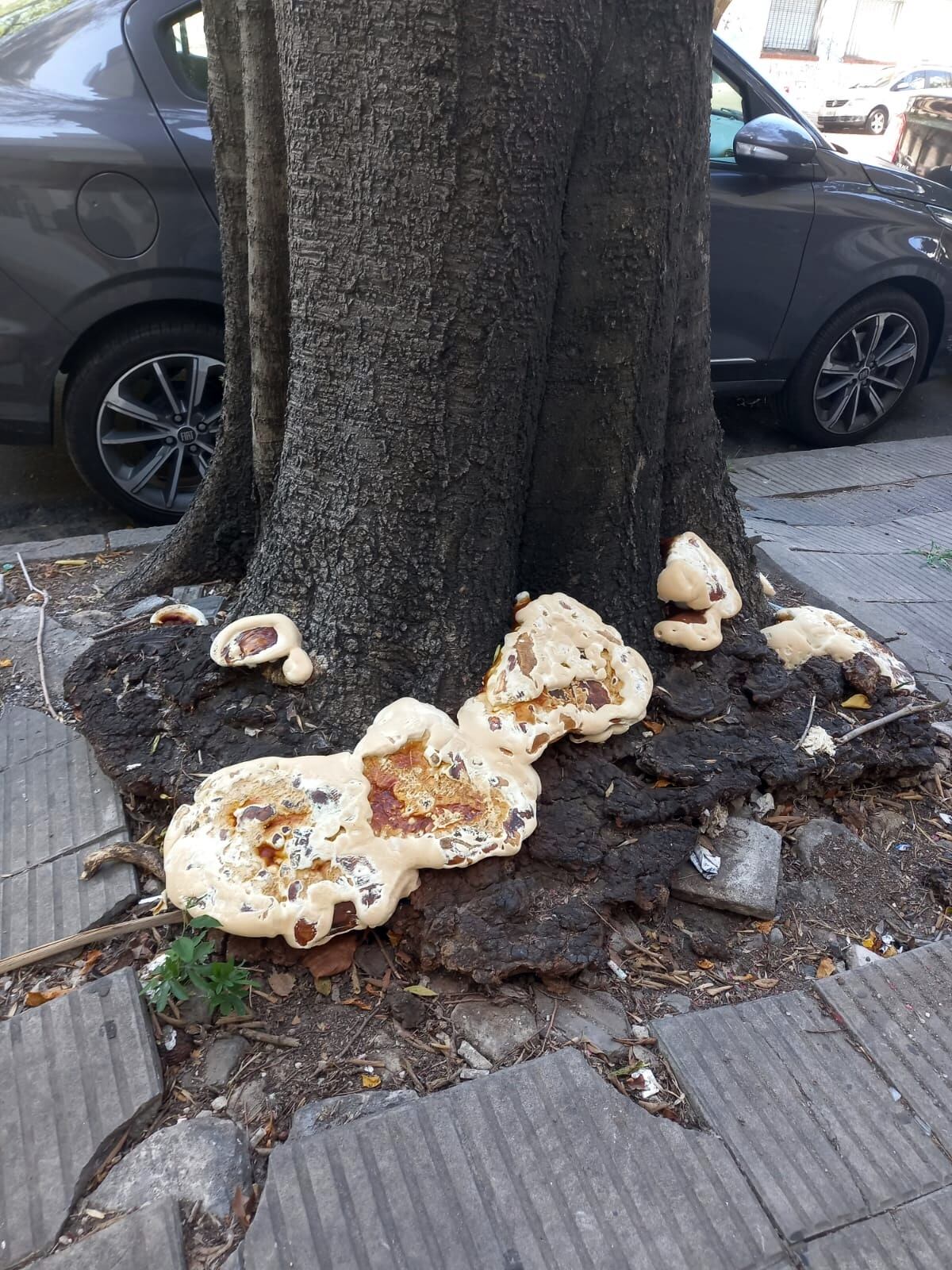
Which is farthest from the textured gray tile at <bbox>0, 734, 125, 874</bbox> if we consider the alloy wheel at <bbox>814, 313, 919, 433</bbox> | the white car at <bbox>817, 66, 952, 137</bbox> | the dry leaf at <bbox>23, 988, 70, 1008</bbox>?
the white car at <bbox>817, 66, 952, 137</bbox>

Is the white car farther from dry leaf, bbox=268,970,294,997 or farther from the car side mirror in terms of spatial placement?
dry leaf, bbox=268,970,294,997

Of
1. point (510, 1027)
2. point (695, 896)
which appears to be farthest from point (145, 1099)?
point (695, 896)

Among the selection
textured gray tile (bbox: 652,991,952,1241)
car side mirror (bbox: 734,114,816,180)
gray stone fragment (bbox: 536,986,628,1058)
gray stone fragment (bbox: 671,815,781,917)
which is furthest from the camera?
car side mirror (bbox: 734,114,816,180)

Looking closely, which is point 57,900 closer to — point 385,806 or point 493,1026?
point 385,806

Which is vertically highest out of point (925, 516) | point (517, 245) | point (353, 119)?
point (353, 119)

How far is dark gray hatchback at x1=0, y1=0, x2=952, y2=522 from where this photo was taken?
3.51 metres

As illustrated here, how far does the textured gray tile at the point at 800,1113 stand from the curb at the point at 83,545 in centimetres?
278

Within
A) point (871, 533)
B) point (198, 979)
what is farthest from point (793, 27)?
point (198, 979)

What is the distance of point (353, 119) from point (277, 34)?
0.96 ft

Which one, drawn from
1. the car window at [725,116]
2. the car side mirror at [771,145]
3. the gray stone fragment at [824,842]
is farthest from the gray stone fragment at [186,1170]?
the car window at [725,116]

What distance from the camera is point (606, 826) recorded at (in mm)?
2035

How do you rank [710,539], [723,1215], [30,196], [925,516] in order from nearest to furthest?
1. [723,1215]
2. [710,539]
3. [30,196]
4. [925,516]

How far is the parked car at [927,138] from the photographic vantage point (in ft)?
27.5

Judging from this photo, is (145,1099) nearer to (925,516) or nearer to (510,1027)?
(510,1027)
